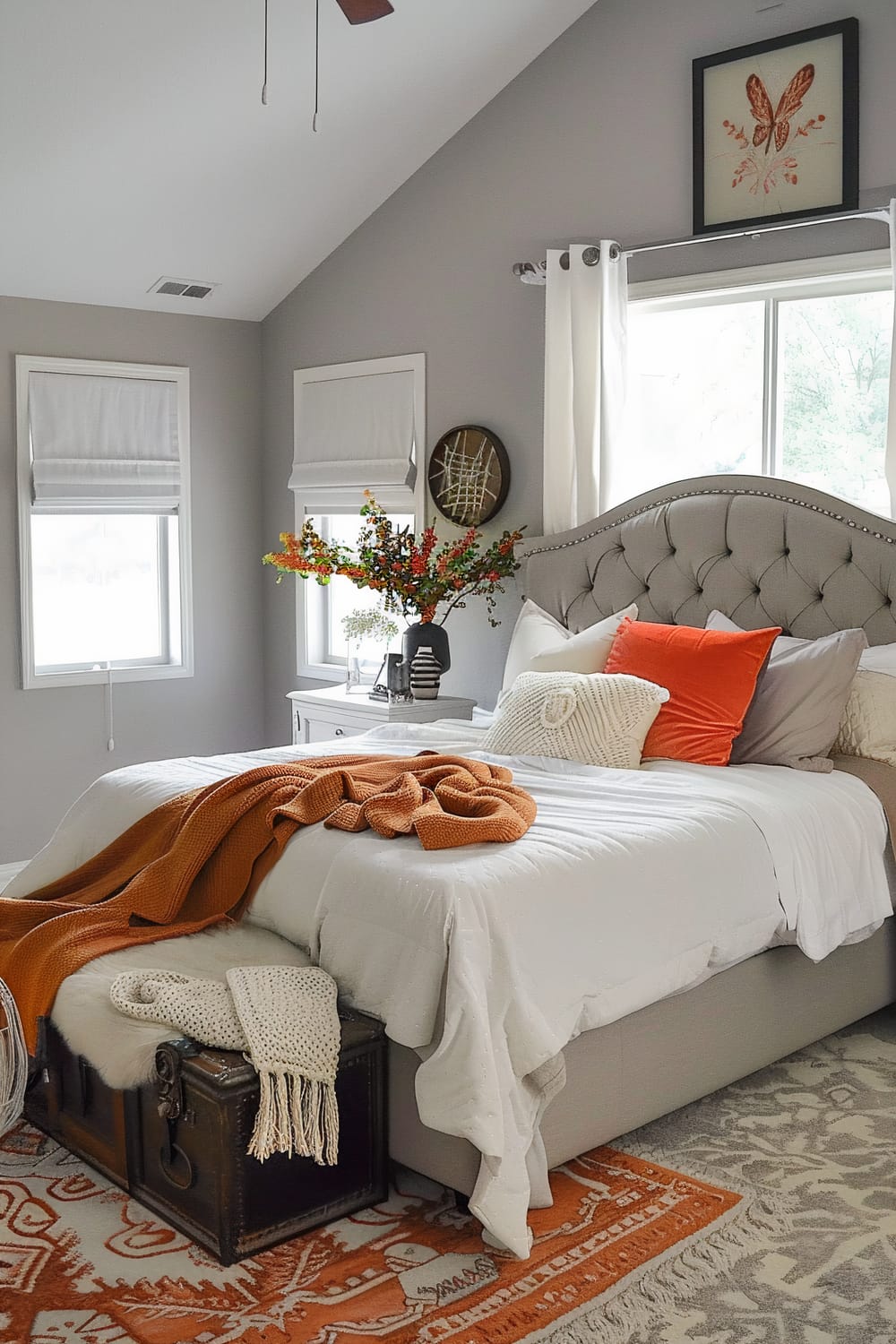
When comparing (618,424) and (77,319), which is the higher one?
(77,319)

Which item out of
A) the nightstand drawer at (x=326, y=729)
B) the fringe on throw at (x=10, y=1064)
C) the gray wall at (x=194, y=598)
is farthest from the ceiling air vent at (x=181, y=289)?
the fringe on throw at (x=10, y=1064)

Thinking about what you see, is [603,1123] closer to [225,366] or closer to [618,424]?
[618,424]

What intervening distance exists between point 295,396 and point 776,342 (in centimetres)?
226

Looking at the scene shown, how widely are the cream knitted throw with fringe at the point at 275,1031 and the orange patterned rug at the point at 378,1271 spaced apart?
8.1 inches

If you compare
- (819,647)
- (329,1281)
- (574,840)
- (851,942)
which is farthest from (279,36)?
(329,1281)

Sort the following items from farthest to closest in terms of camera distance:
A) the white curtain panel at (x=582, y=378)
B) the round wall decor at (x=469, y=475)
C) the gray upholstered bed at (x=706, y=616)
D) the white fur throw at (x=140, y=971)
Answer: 1. the round wall decor at (x=469, y=475)
2. the white curtain panel at (x=582, y=378)
3. the gray upholstered bed at (x=706, y=616)
4. the white fur throw at (x=140, y=971)

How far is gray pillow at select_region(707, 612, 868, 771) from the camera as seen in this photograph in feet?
10.6

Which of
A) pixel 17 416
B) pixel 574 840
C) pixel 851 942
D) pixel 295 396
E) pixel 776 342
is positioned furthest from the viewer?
pixel 295 396

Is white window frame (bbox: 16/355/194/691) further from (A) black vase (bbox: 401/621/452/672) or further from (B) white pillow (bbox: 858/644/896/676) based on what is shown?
(B) white pillow (bbox: 858/644/896/676)

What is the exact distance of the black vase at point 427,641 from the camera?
14.9 feet

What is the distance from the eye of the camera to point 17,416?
4.86m

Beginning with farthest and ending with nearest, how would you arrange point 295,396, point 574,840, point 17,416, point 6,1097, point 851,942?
point 295,396, point 17,416, point 851,942, point 574,840, point 6,1097

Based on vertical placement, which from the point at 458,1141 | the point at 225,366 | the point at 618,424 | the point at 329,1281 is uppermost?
the point at 225,366

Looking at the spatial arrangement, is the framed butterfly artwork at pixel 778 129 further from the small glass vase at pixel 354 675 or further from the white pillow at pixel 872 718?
the small glass vase at pixel 354 675
